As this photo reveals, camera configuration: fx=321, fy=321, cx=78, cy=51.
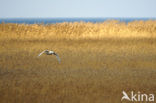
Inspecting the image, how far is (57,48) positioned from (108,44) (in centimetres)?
308

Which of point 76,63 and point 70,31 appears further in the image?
point 70,31

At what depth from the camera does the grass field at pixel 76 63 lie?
797 centimetres

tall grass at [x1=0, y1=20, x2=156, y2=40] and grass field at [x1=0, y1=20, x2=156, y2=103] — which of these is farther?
tall grass at [x1=0, y1=20, x2=156, y2=40]

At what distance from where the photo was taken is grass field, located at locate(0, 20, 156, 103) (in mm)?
7972

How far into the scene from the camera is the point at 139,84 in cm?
901

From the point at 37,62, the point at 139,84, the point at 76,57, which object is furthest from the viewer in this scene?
the point at 76,57

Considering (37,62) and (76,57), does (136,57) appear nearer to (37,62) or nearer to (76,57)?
(76,57)

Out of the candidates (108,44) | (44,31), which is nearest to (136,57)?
(108,44)

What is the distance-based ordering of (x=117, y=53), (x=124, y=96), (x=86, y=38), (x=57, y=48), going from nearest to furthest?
(x=124, y=96), (x=117, y=53), (x=57, y=48), (x=86, y=38)

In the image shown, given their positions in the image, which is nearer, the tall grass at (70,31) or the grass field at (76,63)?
the grass field at (76,63)

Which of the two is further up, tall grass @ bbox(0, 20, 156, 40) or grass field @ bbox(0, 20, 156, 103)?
tall grass @ bbox(0, 20, 156, 40)

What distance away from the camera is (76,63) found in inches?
498

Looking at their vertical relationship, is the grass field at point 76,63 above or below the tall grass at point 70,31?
below

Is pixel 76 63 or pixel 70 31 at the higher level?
pixel 70 31
